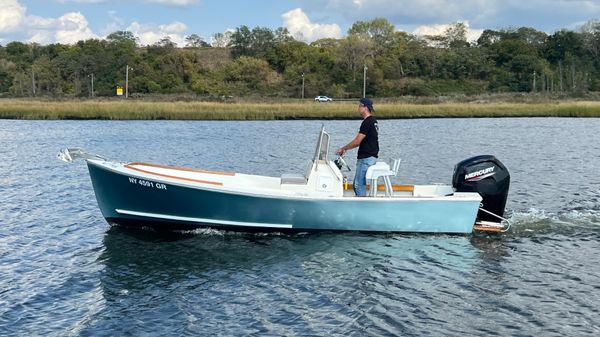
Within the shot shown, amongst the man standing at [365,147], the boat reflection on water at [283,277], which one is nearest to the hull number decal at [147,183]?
the boat reflection on water at [283,277]

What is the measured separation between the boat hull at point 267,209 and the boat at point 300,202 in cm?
2

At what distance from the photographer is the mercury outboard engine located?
13.6m

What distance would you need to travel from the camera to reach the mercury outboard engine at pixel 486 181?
535 inches

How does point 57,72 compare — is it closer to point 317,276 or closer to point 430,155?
point 430,155

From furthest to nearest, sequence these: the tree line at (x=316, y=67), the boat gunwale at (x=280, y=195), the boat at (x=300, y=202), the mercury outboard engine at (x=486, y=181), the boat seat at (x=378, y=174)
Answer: the tree line at (x=316, y=67)
the mercury outboard engine at (x=486, y=181)
the boat seat at (x=378, y=174)
the boat at (x=300, y=202)
the boat gunwale at (x=280, y=195)

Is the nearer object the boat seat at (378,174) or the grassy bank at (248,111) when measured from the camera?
the boat seat at (378,174)

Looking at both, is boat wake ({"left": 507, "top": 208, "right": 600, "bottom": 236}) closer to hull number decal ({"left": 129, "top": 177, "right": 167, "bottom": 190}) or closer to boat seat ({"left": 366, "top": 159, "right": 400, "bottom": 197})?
boat seat ({"left": 366, "top": 159, "right": 400, "bottom": 197})

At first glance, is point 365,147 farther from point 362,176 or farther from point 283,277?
point 283,277

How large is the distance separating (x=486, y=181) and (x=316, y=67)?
11147 cm

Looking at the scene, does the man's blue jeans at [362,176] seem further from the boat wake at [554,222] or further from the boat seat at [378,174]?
the boat wake at [554,222]

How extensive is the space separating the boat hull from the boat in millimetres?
20

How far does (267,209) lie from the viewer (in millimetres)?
13203

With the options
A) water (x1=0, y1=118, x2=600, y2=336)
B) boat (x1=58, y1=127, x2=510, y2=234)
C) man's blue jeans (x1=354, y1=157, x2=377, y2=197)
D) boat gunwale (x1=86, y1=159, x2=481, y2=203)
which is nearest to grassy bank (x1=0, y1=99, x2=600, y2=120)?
water (x1=0, y1=118, x2=600, y2=336)

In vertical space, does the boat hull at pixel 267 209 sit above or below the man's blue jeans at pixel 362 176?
below
